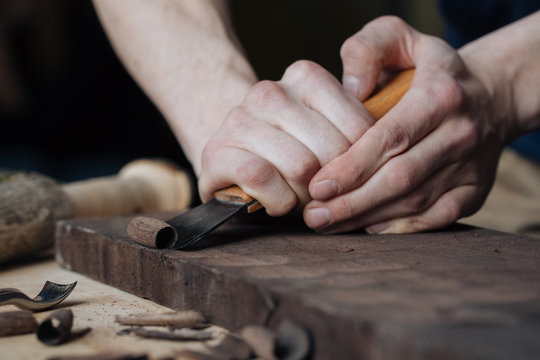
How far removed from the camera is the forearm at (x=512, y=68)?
4.07 ft

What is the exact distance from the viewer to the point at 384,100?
3.84 feet

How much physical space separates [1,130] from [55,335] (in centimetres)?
408

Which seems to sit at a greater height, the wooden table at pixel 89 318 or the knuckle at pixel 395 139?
the knuckle at pixel 395 139

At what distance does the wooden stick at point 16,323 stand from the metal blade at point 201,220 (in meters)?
0.25

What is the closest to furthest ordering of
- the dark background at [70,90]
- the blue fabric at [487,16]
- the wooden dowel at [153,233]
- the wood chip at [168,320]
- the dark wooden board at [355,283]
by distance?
the dark wooden board at [355,283] → the wood chip at [168,320] → the wooden dowel at [153,233] → the blue fabric at [487,16] → the dark background at [70,90]

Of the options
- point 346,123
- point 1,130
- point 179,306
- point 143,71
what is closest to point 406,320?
point 179,306

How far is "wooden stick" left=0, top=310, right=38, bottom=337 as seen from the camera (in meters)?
0.78

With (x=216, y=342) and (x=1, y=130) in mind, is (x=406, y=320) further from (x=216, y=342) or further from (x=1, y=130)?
(x=1, y=130)

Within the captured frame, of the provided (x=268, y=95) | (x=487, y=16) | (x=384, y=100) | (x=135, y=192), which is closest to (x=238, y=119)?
(x=268, y=95)

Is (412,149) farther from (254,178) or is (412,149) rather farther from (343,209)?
(254,178)

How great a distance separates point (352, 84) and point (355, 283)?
565 mm

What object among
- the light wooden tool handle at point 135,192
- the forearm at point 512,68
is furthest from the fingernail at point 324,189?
the light wooden tool handle at point 135,192

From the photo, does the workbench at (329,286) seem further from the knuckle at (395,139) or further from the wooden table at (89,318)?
the knuckle at (395,139)

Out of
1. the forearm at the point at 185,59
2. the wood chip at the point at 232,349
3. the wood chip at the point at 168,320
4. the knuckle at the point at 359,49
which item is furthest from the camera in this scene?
the forearm at the point at 185,59
